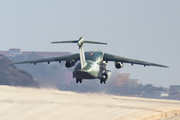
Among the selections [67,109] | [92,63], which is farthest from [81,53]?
[67,109]

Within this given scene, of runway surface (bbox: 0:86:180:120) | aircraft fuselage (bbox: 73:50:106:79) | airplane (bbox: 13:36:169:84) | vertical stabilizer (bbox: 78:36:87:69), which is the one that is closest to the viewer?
aircraft fuselage (bbox: 73:50:106:79)

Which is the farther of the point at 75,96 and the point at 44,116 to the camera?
the point at 44,116

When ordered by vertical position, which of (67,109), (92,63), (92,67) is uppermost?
(92,63)

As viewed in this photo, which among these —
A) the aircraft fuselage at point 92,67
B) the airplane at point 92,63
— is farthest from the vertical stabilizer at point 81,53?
the aircraft fuselage at point 92,67

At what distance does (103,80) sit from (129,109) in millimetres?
121852

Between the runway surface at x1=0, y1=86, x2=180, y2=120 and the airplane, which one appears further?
the runway surface at x1=0, y1=86, x2=180, y2=120

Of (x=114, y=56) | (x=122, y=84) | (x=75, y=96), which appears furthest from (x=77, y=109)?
(x=114, y=56)

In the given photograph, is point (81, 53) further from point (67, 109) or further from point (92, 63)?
point (67, 109)

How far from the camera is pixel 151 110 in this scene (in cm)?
19238

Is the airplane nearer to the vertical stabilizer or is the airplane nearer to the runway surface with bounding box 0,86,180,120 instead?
the vertical stabilizer

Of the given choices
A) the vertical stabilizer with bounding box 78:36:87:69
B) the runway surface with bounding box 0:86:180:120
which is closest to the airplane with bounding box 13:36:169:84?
the vertical stabilizer with bounding box 78:36:87:69

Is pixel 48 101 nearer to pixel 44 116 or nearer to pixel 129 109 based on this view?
pixel 44 116

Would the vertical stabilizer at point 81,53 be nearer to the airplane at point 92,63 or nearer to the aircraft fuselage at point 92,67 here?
the airplane at point 92,63

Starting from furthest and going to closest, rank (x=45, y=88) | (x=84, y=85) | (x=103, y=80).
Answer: (x=84, y=85) → (x=45, y=88) → (x=103, y=80)
